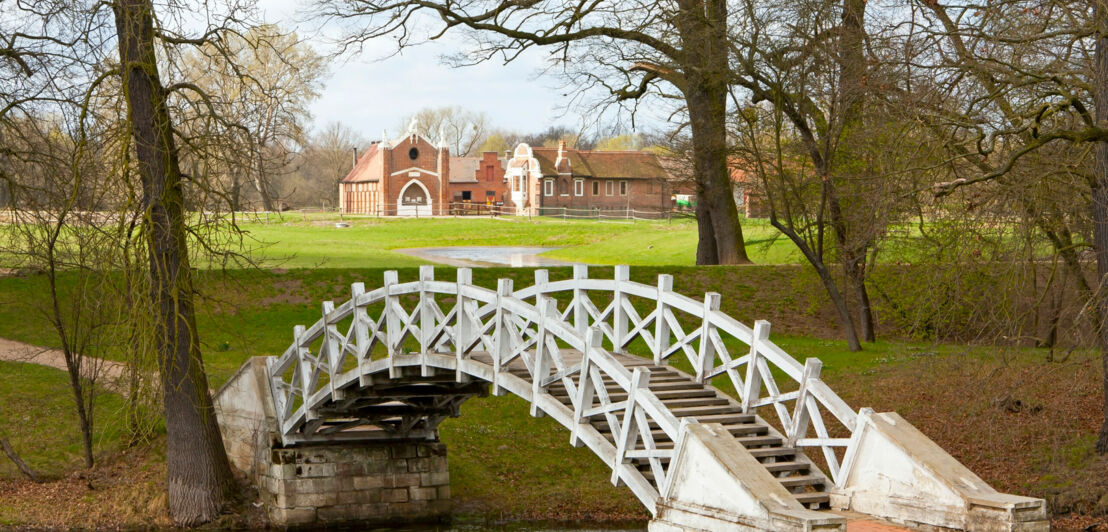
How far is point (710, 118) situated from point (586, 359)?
54.1 ft

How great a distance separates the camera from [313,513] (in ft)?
63.5

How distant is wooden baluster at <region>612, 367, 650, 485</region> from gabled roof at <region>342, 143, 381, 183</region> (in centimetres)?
6647

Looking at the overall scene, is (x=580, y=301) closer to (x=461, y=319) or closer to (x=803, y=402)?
(x=461, y=319)

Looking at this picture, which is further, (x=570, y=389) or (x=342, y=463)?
(x=342, y=463)

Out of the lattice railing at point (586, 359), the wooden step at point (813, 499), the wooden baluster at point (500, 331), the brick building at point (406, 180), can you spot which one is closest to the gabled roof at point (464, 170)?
the brick building at point (406, 180)

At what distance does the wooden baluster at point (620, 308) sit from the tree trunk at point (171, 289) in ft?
21.3

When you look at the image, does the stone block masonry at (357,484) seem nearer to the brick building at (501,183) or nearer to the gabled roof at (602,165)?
the brick building at (501,183)

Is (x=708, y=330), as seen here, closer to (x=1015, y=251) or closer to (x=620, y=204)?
(x=1015, y=251)

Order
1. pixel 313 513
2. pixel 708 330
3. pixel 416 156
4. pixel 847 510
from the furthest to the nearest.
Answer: pixel 416 156
pixel 313 513
pixel 708 330
pixel 847 510

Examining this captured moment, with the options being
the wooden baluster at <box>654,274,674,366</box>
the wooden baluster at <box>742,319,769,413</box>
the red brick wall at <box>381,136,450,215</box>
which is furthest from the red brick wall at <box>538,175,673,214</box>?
the wooden baluster at <box>742,319,769,413</box>

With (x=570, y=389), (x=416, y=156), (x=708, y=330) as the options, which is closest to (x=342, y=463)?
(x=570, y=389)

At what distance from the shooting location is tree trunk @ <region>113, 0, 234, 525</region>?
16.6 m

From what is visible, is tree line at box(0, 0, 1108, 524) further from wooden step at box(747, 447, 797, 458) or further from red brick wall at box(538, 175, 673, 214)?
red brick wall at box(538, 175, 673, 214)

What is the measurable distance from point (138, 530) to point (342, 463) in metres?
3.40
